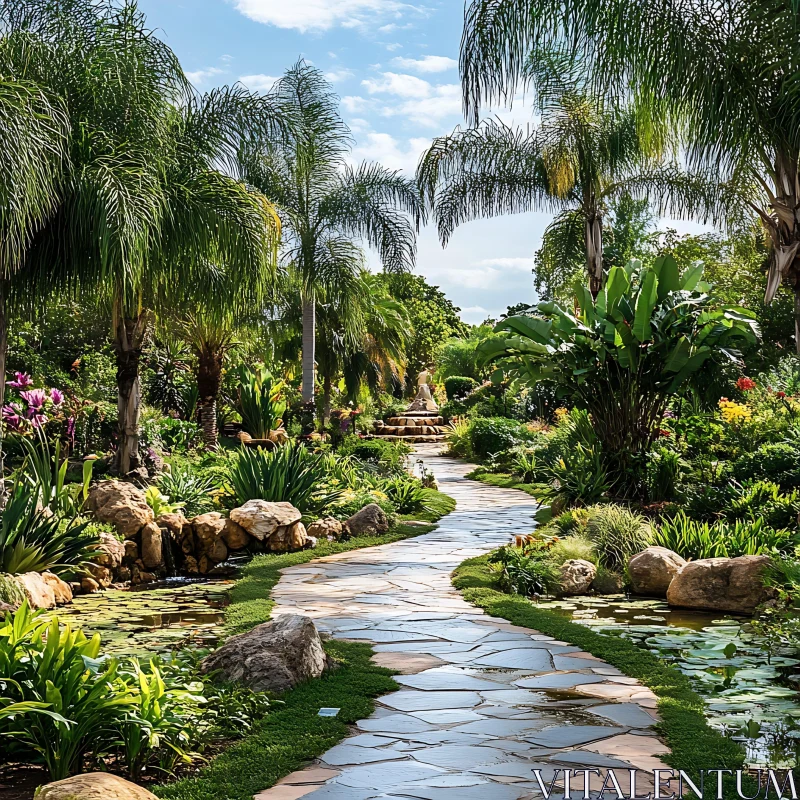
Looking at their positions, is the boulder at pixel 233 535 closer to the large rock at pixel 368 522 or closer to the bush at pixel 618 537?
the large rock at pixel 368 522

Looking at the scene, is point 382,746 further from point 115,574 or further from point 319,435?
point 319,435

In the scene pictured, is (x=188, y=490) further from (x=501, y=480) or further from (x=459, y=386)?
(x=459, y=386)

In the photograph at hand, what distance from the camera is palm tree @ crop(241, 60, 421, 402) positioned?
20469 millimetres

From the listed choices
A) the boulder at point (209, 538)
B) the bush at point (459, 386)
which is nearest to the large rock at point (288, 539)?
the boulder at point (209, 538)

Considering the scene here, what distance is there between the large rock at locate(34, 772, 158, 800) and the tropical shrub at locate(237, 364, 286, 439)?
728 inches

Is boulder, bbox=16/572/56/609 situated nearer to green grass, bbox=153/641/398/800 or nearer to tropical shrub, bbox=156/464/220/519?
green grass, bbox=153/641/398/800

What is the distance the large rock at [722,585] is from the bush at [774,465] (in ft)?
8.17

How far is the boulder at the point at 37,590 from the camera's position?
768 centimetres

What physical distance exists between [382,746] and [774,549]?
16.4 ft

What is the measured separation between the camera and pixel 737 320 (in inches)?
456

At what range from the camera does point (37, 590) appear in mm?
7953

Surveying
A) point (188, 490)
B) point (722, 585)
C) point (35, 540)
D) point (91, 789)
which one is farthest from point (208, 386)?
Answer: point (91, 789)

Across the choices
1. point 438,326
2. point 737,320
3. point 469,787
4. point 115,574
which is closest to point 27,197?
point 115,574

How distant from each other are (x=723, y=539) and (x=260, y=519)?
18.4ft
